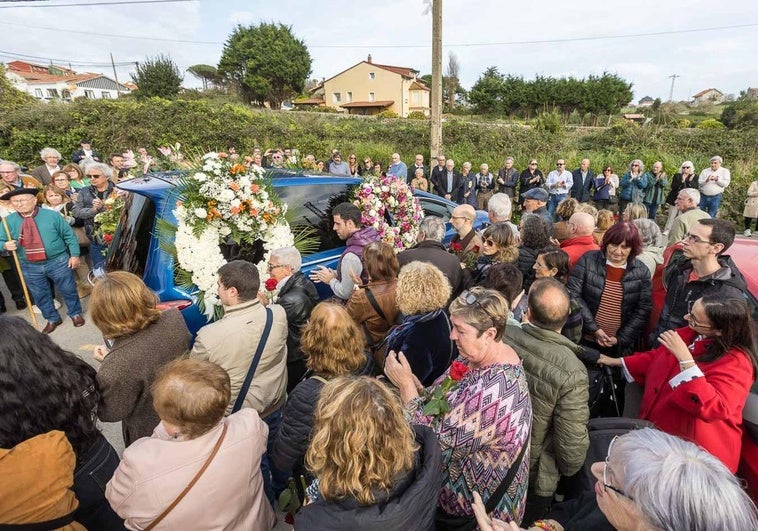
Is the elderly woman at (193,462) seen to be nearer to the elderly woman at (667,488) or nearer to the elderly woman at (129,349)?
the elderly woman at (129,349)

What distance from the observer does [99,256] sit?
6.50 m

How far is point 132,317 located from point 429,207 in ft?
16.2

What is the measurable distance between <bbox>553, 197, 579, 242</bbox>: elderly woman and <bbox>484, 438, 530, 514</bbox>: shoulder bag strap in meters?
3.34

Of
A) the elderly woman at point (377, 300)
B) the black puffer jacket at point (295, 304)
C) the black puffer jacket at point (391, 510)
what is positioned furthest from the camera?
the elderly woman at point (377, 300)

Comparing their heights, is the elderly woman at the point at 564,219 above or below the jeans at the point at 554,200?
above

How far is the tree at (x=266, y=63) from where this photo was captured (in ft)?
140

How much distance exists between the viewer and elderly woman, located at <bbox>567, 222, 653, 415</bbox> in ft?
11.1

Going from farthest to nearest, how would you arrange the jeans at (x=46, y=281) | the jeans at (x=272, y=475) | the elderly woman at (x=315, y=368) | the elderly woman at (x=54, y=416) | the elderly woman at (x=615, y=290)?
the jeans at (x=46, y=281), the elderly woman at (x=615, y=290), the jeans at (x=272, y=475), the elderly woman at (x=315, y=368), the elderly woman at (x=54, y=416)

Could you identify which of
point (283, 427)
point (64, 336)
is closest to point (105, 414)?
point (283, 427)

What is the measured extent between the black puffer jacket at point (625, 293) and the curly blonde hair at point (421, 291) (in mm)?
1432

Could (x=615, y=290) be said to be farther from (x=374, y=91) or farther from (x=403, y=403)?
(x=374, y=91)

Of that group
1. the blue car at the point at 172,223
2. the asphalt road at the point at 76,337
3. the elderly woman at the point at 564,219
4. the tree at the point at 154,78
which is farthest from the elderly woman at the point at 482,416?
the tree at the point at 154,78

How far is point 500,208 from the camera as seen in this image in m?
4.75

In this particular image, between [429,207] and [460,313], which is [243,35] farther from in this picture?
[460,313]
